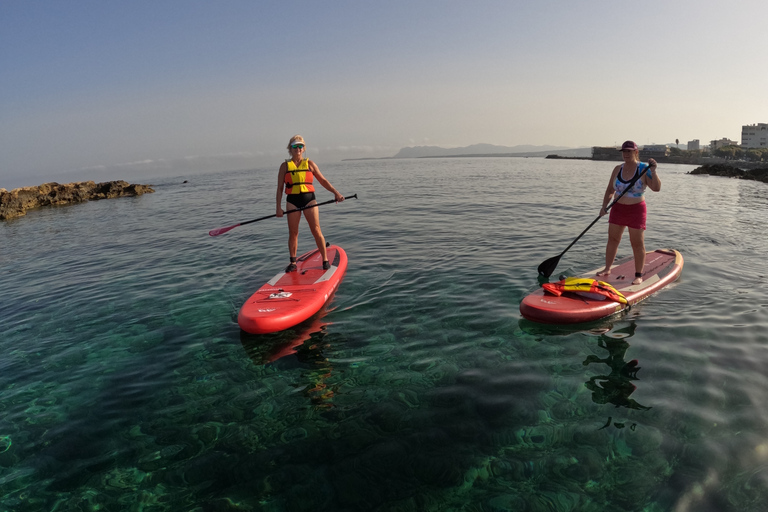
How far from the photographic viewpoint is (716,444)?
396 centimetres

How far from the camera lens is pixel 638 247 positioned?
296 inches

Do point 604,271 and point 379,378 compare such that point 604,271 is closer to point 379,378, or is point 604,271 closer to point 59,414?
point 379,378

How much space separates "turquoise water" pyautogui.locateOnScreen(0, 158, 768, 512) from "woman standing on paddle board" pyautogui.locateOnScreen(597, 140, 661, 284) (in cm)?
119

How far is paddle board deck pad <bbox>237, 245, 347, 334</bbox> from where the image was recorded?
21.5ft

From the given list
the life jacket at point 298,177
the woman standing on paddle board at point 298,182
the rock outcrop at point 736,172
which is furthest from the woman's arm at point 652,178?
the rock outcrop at point 736,172

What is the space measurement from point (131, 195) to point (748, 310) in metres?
49.0

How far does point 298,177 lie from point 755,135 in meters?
188

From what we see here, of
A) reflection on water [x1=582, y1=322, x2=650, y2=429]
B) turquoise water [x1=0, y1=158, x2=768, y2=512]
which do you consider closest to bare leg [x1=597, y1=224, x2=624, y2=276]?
turquoise water [x1=0, y1=158, x2=768, y2=512]

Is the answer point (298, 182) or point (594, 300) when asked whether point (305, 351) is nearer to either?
point (298, 182)

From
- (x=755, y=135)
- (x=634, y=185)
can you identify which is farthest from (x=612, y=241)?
(x=755, y=135)

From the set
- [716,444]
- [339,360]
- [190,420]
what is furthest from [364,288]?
[716,444]

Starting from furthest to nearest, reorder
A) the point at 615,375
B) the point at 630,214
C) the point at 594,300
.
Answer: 1. the point at 630,214
2. the point at 594,300
3. the point at 615,375

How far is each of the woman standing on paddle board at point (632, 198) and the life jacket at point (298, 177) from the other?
19.5 ft

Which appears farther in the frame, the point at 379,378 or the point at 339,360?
the point at 339,360
